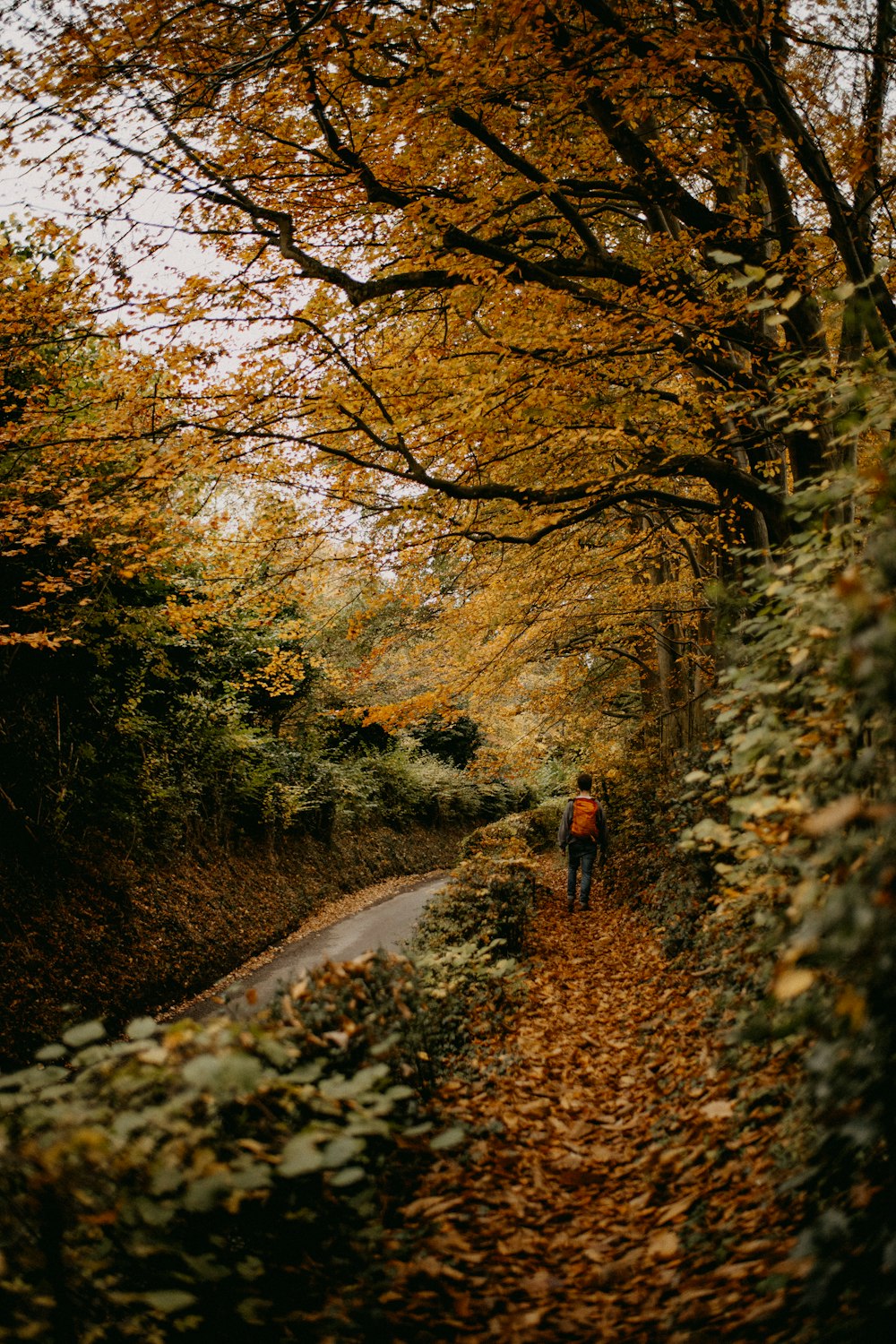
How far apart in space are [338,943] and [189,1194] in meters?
9.39

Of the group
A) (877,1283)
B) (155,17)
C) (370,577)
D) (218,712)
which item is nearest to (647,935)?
(370,577)

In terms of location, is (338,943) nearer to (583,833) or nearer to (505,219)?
(583,833)

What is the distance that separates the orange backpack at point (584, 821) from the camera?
10.2 metres

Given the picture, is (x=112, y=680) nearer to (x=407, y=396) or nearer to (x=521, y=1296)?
(x=407, y=396)

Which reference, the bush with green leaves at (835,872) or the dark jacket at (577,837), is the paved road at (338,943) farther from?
the bush with green leaves at (835,872)

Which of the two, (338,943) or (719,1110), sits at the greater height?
(719,1110)

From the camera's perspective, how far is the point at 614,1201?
3455 mm

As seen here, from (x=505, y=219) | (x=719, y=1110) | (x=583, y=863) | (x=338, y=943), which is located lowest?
(x=583, y=863)

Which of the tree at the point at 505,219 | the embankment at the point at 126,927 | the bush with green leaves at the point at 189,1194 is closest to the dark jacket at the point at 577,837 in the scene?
the tree at the point at 505,219

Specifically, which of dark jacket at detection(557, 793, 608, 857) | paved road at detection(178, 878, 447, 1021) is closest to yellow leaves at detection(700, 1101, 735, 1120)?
paved road at detection(178, 878, 447, 1021)

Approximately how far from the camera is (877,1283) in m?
1.76

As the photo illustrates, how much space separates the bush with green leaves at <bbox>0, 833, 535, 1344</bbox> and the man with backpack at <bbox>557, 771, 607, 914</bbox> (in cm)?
719

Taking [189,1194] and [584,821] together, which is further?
[584,821]

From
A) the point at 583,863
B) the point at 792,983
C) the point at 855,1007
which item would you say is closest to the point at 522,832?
the point at 583,863
